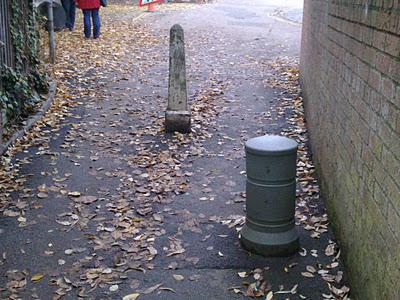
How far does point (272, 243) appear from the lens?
4.98m

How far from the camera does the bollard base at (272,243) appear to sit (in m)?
4.97

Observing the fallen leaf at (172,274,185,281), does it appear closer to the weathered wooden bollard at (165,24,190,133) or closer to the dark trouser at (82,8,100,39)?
the weathered wooden bollard at (165,24,190,133)

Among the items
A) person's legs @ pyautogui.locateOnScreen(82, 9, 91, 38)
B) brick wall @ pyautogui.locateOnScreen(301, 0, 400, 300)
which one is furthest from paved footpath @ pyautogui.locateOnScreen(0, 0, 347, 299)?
person's legs @ pyautogui.locateOnScreen(82, 9, 91, 38)

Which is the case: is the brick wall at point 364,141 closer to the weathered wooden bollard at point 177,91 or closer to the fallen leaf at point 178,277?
the fallen leaf at point 178,277

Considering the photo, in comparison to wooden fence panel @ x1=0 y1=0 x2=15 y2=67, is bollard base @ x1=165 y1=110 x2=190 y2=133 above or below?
below

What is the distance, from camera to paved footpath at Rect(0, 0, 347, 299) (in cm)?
463

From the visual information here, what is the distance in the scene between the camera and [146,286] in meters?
4.57

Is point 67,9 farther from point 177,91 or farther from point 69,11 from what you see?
point 177,91

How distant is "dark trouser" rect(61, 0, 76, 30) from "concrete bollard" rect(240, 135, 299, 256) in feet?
41.6

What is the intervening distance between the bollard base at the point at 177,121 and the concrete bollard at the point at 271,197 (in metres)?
3.53

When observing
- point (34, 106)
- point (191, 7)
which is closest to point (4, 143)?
point (34, 106)

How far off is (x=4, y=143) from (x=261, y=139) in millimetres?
3884

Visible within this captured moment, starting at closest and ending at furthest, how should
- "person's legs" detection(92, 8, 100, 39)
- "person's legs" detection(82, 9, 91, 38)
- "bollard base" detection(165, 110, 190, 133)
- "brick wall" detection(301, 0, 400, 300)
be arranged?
"brick wall" detection(301, 0, 400, 300), "bollard base" detection(165, 110, 190, 133), "person's legs" detection(82, 9, 91, 38), "person's legs" detection(92, 8, 100, 39)

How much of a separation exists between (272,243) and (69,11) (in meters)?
13.2
